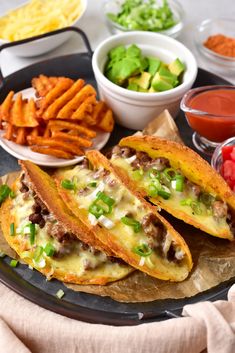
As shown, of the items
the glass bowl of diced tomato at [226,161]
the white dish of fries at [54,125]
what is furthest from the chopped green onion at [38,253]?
the glass bowl of diced tomato at [226,161]

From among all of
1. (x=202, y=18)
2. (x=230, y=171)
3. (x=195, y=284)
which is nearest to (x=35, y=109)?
(x=230, y=171)

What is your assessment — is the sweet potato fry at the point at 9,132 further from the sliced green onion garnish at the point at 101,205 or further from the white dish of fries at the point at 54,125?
the sliced green onion garnish at the point at 101,205

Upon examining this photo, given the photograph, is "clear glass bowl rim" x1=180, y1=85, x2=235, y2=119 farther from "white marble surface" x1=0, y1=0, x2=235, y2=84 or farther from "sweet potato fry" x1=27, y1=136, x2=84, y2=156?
"white marble surface" x1=0, y1=0, x2=235, y2=84

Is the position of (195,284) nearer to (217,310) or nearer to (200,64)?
(217,310)

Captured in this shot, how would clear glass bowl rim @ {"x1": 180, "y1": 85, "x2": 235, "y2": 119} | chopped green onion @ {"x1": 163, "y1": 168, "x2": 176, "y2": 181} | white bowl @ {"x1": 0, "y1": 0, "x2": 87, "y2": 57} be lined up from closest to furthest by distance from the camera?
chopped green onion @ {"x1": 163, "y1": 168, "x2": 176, "y2": 181} < clear glass bowl rim @ {"x1": 180, "y1": 85, "x2": 235, "y2": 119} < white bowl @ {"x1": 0, "y1": 0, "x2": 87, "y2": 57}

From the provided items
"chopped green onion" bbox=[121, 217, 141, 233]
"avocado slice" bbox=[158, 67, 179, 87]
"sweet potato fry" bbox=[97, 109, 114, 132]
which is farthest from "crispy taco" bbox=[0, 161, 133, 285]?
"avocado slice" bbox=[158, 67, 179, 87]
